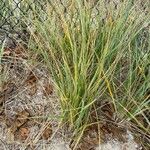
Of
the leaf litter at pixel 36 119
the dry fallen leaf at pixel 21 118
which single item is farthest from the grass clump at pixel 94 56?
the dry fallen leaf at pixel 21 118

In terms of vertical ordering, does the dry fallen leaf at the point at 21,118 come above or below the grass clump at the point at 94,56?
below

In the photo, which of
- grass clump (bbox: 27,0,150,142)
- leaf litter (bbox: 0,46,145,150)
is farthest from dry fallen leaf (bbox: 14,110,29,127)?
grass clump (bbox: 27,0,150,142)

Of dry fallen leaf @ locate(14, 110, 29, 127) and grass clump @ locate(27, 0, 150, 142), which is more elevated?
grass clump @ locate(27, 0, 150, 142)

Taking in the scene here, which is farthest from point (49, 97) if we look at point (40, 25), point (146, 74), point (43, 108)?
point (146, 74)

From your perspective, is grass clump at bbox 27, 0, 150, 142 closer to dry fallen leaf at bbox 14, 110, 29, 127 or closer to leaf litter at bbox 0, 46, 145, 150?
leaf litter at bbox 0, 46, 145, 150

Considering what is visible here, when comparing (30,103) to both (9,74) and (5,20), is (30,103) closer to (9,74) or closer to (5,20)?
(9,74)

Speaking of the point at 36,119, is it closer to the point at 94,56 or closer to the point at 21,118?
the point at 21,118

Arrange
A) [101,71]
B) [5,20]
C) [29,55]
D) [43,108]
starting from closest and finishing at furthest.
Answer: [101,71] → [43,108] → [29,55] → [5,20]

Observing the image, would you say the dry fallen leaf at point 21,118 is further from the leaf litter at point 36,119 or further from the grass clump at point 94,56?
the grass clump at point 94,56
